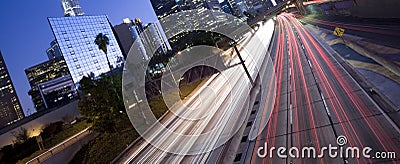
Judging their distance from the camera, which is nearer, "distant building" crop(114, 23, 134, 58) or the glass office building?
the glass office building

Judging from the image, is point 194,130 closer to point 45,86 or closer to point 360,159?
point 360,159

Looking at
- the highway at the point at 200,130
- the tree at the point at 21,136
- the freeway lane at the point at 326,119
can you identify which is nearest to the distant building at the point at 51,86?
the tree at the point at 21,136

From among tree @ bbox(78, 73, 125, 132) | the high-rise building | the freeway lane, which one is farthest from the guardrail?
the high-rise building

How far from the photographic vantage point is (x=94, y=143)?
28141 millimetres

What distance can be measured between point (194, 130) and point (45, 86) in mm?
153910

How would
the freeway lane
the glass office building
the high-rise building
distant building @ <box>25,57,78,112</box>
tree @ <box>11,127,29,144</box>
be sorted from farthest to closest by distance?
the high-rise building, distant building @ <box>25,57,78,112</box>, the glass office building, tree @ <box>11,127,29,144</box>, the freeway lane

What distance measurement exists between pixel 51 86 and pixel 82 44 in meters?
29.8

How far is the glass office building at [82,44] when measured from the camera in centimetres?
14150

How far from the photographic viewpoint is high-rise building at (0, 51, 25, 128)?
156 meters

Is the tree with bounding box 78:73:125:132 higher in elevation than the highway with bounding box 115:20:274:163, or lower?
higher

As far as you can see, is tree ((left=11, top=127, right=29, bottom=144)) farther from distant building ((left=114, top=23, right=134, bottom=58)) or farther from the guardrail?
distant building ((left=114, top=23, right=134, bottom=58))

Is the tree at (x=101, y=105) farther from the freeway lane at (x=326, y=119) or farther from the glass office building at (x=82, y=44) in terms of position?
the glass office building at (x=82, y=44)

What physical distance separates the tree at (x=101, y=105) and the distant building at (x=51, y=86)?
Result: 111047 mm

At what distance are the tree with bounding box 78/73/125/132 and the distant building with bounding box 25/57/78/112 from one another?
111047 mm
